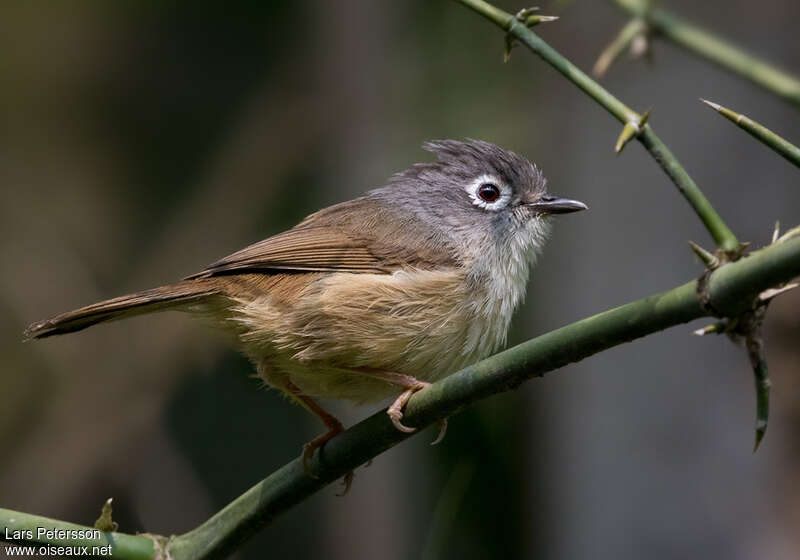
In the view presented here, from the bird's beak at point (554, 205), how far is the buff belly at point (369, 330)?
60cm

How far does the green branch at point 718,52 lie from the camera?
7.72ft

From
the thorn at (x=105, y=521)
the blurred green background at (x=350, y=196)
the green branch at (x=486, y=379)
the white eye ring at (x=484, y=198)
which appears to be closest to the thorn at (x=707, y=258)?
the green branch at (x=486, y=379)

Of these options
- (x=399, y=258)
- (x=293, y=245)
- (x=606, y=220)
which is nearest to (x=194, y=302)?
(x=293, y=245)

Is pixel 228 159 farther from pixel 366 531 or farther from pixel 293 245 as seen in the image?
pixel 293 245

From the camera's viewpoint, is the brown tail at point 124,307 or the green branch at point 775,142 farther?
the brown tail at point 124,307

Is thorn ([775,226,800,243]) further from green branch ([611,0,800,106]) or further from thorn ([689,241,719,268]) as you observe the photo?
green branch ([611,0,800,106])

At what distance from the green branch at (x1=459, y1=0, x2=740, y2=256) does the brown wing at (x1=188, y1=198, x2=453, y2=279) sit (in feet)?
4.92

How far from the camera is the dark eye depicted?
409cm

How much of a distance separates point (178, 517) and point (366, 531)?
1239mm

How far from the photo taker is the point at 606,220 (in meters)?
5.32

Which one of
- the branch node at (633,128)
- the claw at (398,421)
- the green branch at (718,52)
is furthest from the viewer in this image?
the green branch at (718,52)

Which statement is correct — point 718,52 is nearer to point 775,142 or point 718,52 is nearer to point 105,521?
point 775,142

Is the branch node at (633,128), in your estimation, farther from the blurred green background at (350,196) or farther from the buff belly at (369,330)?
the buff belly at (369,330)

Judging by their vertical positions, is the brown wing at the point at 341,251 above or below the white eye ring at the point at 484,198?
below
